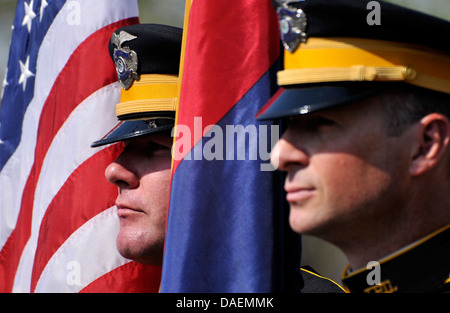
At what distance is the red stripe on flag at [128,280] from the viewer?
2.60 meters

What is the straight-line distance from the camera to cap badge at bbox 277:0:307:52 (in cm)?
153

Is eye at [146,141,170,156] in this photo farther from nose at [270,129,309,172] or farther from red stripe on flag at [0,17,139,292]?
nose at [270,129,309,172]

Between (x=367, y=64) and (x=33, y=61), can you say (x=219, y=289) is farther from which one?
(x=33, y=61)

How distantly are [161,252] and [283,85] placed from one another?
0.94 metres

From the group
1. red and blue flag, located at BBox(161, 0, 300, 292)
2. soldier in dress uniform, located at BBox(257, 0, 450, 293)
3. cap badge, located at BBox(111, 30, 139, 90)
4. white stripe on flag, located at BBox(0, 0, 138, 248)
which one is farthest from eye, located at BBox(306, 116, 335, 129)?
white stripe on flag, located at BBox(0, 0, 138, 248)

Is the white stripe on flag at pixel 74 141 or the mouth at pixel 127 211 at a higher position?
the white stripe on flag at pixel 74 141

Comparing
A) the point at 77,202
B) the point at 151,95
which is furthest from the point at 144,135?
the point at 77,202

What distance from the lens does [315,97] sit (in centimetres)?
143

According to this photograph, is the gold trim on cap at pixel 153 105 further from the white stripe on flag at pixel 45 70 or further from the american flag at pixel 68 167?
the white stripe on flag at pixel 45 70

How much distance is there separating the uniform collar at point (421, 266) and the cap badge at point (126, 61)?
1296mm

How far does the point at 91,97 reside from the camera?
2779 millimetres

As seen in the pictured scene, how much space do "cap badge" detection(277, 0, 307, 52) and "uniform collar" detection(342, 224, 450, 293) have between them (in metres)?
0.56

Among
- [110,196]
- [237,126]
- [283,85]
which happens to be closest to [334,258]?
[110,196]

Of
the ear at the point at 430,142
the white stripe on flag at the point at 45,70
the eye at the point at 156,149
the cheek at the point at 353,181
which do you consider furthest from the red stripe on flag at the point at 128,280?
the ear at the point at 430,142
